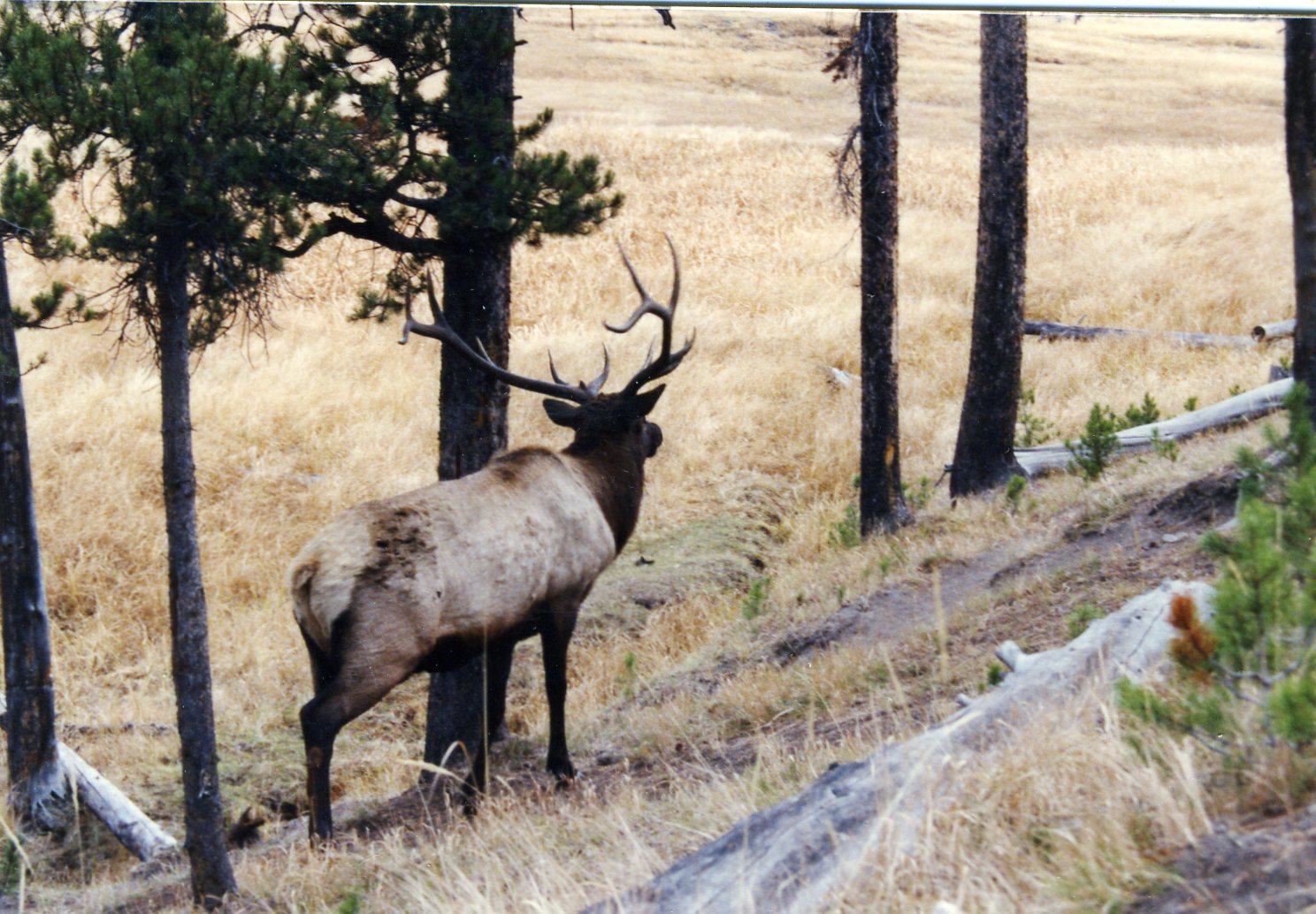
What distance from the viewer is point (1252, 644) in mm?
2551

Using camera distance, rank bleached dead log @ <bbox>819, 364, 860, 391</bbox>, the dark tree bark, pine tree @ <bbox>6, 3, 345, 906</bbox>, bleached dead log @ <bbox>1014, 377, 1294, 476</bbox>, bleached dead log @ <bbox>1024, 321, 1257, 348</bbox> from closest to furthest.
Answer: pine tree @ <bbox>6, 3, 345, 906</bbox> < bleached dead log @ <bbox>1014, 377, 1294, 476</bbox> < the dark tree bark < bleached dead log @ <bbox>819, 364, 860, 391</bbox> < bleached dead log @ <bbox>1024, 321, 1257, 348</bbox>

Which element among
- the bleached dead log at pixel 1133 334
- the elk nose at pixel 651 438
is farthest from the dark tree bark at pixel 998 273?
the elk nose at pixel 651 438

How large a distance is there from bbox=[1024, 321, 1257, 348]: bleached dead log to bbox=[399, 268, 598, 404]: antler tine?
542cm

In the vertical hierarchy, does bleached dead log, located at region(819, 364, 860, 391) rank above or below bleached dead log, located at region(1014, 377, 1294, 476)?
above

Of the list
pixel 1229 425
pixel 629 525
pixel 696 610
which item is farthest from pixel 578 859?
pixel 1229 425

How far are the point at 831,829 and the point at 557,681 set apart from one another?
10.4 feet

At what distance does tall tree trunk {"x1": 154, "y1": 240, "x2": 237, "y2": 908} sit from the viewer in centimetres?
492

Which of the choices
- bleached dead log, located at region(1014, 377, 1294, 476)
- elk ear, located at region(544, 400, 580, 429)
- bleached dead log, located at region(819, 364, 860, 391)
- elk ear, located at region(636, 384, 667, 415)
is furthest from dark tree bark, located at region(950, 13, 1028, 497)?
elk ear, located at region(544, 400, 580, 429)

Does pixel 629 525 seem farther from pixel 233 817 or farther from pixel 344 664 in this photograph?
pixel 233 817

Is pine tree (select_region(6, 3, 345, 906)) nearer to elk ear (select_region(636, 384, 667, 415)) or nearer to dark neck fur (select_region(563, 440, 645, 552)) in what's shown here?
dark neck fur (select_region(563, 440, 645, 552))

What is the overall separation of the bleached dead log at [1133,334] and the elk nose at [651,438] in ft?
16.3

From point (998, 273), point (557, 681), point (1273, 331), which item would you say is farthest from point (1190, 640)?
point (1273, 331)

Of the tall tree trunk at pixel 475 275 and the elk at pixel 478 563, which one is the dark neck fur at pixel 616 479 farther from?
the tall tree trunk at pixel 475 275

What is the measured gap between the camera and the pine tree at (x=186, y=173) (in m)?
4.40
